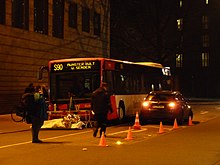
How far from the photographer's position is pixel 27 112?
49.7 ft

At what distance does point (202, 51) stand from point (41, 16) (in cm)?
5226

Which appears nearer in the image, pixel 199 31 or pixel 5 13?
pixel 5 13

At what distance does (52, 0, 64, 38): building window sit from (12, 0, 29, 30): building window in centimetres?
402

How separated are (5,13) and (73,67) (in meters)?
9.07

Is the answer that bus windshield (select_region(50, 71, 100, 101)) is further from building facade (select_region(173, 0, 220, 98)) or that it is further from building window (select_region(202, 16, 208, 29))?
building window (select_region(202, 16, 208, 29))

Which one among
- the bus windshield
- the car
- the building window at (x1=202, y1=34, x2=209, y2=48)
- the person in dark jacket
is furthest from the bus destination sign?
the building window at (x1=202, y1=34, x2=209, y2=48)

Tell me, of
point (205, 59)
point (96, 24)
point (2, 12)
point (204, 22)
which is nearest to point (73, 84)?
point (2, 12)

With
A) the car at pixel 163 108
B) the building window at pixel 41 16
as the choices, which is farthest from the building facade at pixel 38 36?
the car at pixel 163 108

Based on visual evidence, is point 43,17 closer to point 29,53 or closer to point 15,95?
point 29,53

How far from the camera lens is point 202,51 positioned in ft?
269

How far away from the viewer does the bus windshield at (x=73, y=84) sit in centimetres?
2173

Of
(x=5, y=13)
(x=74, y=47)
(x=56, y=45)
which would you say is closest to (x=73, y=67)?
(x=5, y=13)

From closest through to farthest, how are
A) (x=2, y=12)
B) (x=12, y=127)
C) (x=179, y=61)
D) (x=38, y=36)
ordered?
(x=12, y=127)
(x=2, y=12)
(x=38, y=36)
(x=179, y=61)

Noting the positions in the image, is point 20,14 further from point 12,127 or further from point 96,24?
point 96,24
